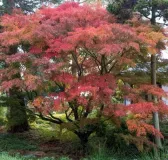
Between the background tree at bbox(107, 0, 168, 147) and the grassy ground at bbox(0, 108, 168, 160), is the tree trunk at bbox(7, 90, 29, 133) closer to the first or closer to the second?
the grassy ground at bbox(0, 108, 168, 160)

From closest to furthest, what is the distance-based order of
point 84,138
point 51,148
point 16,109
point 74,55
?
point 74,55 → point 84,138 → point 51,148 → point 16,109

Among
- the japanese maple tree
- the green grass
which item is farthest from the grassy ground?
the japanese maple tree

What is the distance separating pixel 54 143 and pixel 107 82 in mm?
3865

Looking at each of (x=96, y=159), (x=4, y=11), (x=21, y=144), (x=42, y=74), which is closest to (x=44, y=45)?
(x=42, y=74)

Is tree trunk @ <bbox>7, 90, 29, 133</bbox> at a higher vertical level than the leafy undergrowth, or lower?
higher

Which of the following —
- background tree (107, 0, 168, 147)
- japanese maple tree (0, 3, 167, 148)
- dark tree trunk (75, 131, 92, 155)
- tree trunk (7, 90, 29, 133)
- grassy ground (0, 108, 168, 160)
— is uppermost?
background tree (107, 0, 168, 147)

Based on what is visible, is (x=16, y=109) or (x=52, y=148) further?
(x=16, y=109)

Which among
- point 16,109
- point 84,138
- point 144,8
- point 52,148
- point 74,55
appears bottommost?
point 52,148

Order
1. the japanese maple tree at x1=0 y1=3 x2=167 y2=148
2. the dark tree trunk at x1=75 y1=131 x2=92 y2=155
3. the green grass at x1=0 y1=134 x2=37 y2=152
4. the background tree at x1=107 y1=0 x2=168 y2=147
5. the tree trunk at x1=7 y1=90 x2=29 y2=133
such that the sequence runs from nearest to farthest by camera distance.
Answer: the japanese maple tree at x1=0 y1=3 x2=167 y2=148 → the background tree at x1=107 y1=0 x2=168 y2=147 → the dark tree trunk at x1=75 y1=131 x2=92 y2=155 → the green grass at x1=0 y1=134 x2=37 y2=152 → the tree trunk at x1=7 y1=90 x2=29 y2=133

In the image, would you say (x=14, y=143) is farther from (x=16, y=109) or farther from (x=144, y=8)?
(x=144, y=8)

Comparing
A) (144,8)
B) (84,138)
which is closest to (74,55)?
(144,8)

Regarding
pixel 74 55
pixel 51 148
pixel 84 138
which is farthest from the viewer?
pixel 51 148

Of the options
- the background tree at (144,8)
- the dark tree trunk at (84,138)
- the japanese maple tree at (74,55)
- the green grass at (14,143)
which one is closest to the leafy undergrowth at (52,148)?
the green grass at (14,143)

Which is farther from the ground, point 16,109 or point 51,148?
point 16,109
